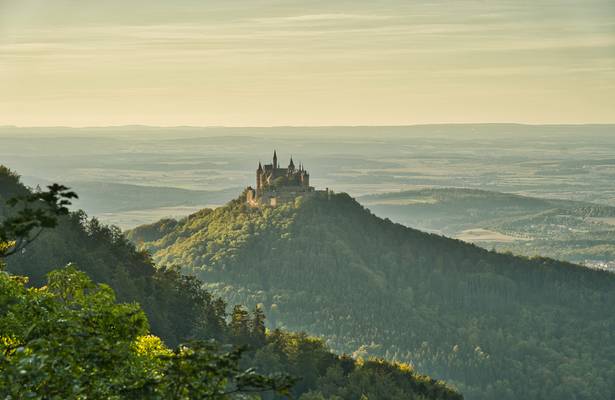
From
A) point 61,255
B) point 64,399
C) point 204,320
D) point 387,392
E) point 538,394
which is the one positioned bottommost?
point 538,394

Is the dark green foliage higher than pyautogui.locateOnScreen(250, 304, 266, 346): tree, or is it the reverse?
the dark green foliage

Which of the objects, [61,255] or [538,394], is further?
[538,394]

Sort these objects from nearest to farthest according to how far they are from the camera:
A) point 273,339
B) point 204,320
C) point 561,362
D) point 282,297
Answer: point 204,320 → point 273,339 → point 561,362 → point 282,297

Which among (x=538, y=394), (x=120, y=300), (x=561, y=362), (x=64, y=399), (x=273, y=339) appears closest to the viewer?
(x=64, y=399)

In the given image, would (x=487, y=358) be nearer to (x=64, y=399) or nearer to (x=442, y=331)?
(x=442, y=331)

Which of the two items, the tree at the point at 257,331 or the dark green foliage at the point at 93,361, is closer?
the dark green foliage at the point at 93,361

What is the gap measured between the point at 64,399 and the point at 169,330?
205ft

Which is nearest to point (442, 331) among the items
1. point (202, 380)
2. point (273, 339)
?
point (273, 339)

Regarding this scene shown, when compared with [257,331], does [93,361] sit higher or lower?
higher

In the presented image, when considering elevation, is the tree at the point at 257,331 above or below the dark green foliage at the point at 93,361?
below

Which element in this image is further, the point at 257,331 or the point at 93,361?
the point at 257,331

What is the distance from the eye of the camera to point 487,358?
17788 centimetres

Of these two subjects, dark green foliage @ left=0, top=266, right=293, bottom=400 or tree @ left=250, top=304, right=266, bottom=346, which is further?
tree @ left=250, top=304, right=266, bottom=346

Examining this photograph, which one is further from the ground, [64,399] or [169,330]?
[64,399]
